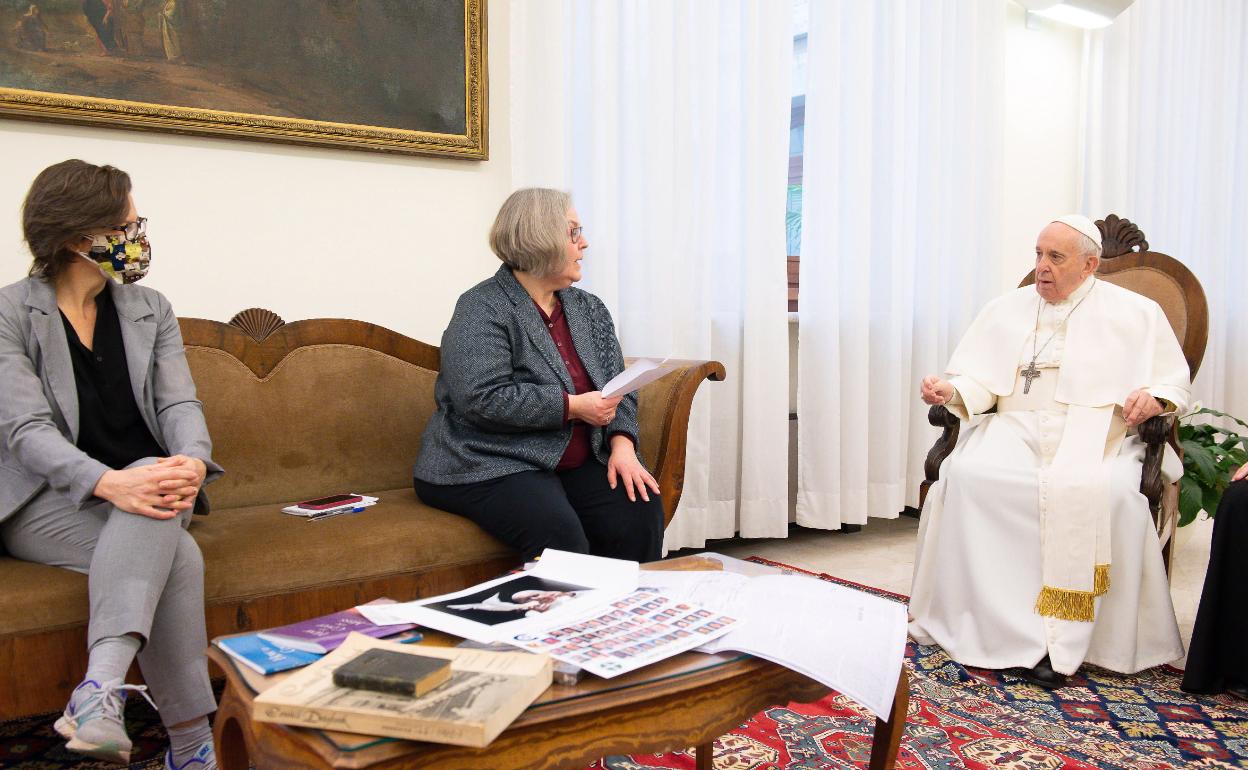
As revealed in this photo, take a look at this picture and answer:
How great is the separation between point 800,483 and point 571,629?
2834 millimetres

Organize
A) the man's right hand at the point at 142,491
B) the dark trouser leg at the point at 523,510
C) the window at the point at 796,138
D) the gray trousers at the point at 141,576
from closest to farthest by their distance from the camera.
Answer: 1. the gray trousers at the point at 141,576
2. the man's right hand at the point at 142,491
3. the dark trouser leg at the point at 523,510
4. the window at the point at 796,138

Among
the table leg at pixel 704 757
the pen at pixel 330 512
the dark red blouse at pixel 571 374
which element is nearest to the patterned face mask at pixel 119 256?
the pen at pixel 330 512

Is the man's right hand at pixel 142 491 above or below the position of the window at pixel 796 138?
below

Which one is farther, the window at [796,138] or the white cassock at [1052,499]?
the window at [796,138]

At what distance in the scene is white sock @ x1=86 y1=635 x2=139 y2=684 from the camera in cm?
184

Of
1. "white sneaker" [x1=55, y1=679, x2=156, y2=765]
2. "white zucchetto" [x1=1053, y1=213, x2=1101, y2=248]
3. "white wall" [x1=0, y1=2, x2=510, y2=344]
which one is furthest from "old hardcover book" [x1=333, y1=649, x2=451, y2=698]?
"white zucchetto" [x1=1053, y1=213, x2=1101, y2=248]

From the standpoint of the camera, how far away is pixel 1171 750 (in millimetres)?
2295

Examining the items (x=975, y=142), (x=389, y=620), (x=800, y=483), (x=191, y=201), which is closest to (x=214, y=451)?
(x=191, y=201)

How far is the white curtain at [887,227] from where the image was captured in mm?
4223

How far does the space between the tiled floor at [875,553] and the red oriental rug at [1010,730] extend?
2.81 ft

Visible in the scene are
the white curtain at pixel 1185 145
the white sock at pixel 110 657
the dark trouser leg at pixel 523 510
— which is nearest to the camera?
the white sock at pixel 110 657

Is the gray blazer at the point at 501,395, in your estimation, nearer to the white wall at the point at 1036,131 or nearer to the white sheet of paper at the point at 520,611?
the white sheet of paper at the point at 520,611

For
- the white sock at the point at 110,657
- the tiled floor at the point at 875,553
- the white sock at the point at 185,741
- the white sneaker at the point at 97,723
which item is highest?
the white sock at the point at 110,657

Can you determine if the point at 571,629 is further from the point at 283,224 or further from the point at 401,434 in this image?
the point at 283,224
